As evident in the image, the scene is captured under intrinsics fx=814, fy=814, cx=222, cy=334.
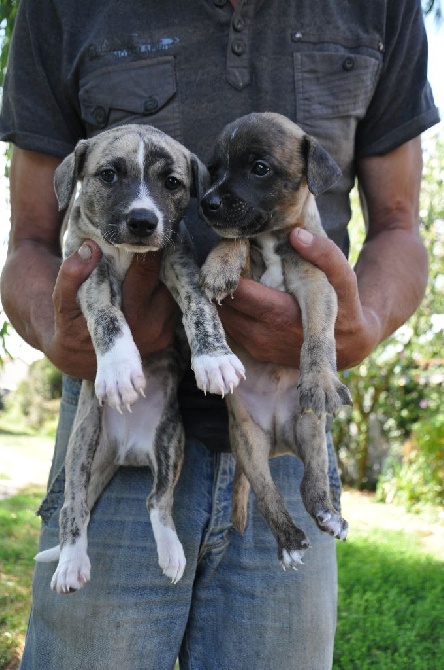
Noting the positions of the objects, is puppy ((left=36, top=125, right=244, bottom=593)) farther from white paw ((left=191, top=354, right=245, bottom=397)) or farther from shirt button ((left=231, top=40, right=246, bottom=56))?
shirt button ((left=231, top=40, right=246, bottom=56))

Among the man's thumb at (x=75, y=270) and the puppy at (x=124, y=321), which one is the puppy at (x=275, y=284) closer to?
the puppy at (x=124, y=321)

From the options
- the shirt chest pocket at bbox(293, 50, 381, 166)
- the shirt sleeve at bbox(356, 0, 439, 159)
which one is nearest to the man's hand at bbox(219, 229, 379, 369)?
the shirt chest pocket at bbox(293, 50, 381, 166)

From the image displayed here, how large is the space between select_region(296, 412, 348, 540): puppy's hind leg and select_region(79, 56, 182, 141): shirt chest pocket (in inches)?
47.0

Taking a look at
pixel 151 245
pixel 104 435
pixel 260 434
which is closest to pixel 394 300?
pixel 260 434

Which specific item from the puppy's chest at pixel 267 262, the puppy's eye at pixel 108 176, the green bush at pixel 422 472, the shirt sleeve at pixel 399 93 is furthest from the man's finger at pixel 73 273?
the green bush at pixel 422 472

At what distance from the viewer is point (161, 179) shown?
9.55 feet

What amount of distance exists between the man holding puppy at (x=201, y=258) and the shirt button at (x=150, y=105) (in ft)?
0.03

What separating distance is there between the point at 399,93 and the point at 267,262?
855 millimetres

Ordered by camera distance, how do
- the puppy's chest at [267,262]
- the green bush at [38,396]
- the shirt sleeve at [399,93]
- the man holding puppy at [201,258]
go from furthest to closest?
the green bush at [38,396] < the shirt sleeve at [399,93] < the puppy's chest at [267,262] < the man holding puppy at [201,258]

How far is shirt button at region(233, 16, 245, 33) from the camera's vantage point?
282 cm

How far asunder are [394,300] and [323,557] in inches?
38.5

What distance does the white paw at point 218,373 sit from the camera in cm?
239

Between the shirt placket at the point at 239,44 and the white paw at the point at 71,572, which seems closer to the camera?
the white paw at the point at 71,572

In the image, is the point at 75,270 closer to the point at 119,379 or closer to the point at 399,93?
the point at 119,379
